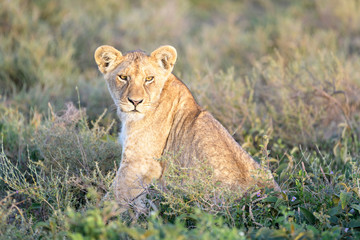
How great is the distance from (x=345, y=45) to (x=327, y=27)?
7.89 ft

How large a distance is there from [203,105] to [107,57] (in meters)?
2.07

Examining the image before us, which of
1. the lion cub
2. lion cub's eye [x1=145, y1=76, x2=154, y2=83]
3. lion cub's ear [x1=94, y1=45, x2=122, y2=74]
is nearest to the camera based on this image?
the lion cub

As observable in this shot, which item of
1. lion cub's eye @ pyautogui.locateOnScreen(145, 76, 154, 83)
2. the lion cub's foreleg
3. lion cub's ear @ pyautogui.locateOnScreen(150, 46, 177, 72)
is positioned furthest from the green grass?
lion cub's ear @ pyautogui.locateOnScreen(150, 46, 177, 72)

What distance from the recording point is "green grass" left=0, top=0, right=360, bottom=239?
3291 millimetres

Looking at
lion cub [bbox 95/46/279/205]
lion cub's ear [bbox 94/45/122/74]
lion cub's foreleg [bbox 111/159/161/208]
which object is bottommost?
lion cub's foreleg [bbox 111/159/161/208]

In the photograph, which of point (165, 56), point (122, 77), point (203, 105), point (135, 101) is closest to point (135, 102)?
point (135, 101)

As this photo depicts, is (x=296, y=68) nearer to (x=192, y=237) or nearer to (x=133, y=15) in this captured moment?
(x=192, y=237)

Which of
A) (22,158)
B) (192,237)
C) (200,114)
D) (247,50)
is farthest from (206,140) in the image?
(247,50)

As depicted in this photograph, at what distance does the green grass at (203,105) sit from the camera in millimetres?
3291

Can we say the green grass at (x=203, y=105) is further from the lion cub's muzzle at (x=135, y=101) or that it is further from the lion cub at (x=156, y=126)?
the lion cub's muzzle at (x=135, y=101)

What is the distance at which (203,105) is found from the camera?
620 cm

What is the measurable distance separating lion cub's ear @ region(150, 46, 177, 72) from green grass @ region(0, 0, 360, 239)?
96 centimetres

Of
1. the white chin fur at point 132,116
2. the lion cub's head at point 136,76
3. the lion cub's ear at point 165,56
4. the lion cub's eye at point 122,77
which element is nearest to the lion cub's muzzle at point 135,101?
the lion cub's head at point 136,76

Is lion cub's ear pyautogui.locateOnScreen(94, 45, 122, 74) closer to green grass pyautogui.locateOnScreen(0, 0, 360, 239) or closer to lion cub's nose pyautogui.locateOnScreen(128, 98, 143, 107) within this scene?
lion cub's nose pyautogui.locateOnScreen(128, 98, 143, 107)
